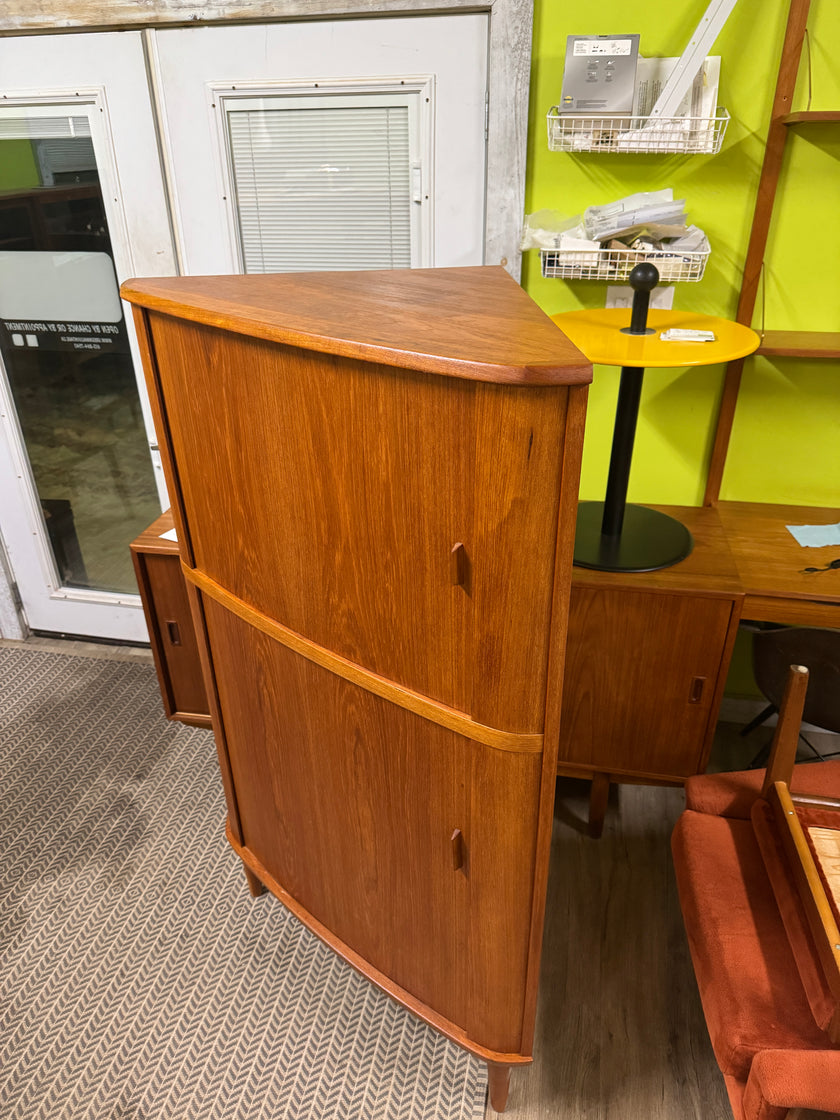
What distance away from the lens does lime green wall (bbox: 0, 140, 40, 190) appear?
2.44 m

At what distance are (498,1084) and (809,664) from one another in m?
1.24

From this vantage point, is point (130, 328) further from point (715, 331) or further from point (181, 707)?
point (715, 331)

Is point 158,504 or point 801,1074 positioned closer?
point 801,1074

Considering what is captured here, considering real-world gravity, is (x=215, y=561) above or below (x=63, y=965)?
above

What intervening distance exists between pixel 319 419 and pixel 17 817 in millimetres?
2043

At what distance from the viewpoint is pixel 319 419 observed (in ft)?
3.72

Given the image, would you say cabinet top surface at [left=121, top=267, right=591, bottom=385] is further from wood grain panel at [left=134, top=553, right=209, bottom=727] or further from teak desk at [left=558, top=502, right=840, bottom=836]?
wood grain panel at [left=134, top=553, right=209, bottom=727]

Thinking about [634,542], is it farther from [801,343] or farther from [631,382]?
[801,343]

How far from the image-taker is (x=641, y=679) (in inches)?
81.2

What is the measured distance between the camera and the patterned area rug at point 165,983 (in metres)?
1.75

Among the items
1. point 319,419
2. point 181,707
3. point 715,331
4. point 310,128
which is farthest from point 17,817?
point 715,331

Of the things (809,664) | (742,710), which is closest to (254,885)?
(809,664)

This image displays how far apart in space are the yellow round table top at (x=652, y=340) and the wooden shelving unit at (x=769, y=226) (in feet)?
0.44

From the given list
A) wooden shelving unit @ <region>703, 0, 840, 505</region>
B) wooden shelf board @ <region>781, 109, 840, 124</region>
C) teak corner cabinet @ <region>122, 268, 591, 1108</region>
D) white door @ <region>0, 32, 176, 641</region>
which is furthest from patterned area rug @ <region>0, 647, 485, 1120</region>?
wooden shelf board @ <region>781, 109, 840, 124</region>
